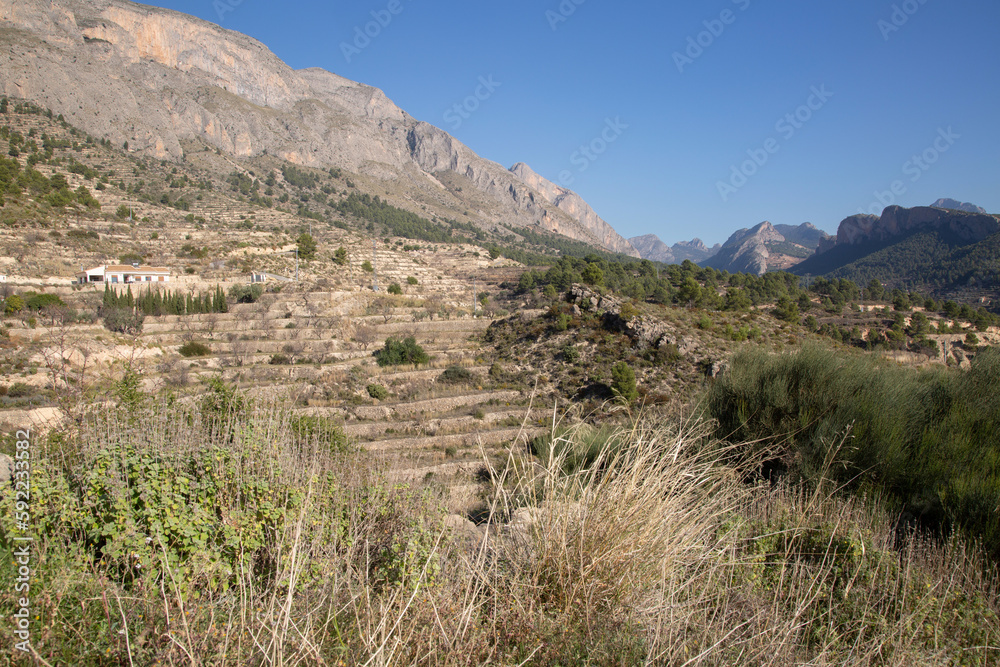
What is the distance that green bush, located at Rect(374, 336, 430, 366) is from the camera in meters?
21.7

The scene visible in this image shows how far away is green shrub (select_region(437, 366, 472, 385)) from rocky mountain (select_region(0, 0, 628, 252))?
66.9 m

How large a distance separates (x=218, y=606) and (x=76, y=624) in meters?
0.53

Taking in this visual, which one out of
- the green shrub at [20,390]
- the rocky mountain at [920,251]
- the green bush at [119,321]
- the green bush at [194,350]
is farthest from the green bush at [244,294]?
the rocky mountain at [920,251]

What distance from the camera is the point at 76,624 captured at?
188cm

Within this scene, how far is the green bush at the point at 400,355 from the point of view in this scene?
2166 cm

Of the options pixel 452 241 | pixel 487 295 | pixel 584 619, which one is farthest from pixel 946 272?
pixel 584 619

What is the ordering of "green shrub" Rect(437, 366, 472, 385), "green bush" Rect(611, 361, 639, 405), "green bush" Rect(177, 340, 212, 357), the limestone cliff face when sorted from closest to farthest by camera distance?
"green bush" Rect(611, 361, 639, 405) < "green bush" Rect(177, 340, 212, 357) < "green shrub" Rect(437, 366, 472, 385) < the limestone cliff face

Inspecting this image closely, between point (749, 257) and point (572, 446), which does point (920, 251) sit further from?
point (572, 446)

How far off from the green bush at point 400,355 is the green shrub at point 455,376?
173 centimetres

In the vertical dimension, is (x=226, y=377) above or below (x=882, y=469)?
below

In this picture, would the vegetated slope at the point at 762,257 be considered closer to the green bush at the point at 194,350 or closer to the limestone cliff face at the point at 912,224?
the limestone cliff face at the point at 912,224

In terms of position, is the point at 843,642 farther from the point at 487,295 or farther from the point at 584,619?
the point at 487,295

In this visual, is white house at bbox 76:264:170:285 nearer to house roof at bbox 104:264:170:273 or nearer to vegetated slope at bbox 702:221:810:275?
house roof at bbox 104:264:170:273

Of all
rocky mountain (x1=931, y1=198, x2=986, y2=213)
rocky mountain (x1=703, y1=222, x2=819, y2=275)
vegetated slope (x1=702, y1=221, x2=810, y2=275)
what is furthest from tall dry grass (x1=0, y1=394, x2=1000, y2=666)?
rocky mountain (x1=931, y1=198, x2=986, y2=213)
